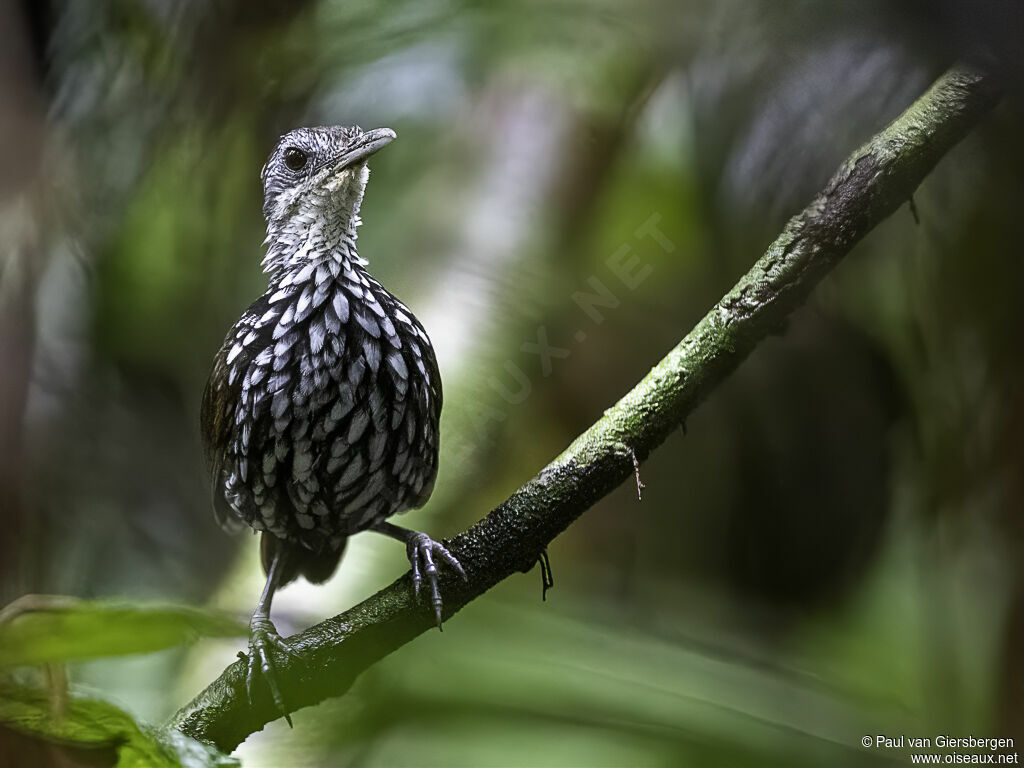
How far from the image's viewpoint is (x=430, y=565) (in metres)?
0.91

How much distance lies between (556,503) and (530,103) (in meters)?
0.43

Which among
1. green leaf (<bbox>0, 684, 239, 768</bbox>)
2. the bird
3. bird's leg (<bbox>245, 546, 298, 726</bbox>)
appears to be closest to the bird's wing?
the bird

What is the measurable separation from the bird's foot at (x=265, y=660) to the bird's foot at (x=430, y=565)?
161 millimetres

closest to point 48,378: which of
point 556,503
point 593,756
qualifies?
point 556,503

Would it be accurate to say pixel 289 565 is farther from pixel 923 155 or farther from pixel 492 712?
pixel 923 155

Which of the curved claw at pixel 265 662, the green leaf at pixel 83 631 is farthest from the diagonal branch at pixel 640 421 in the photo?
the green leaf at pixel 83 631

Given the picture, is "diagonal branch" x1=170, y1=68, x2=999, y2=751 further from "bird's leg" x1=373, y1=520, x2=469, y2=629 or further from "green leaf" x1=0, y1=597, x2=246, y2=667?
"green leaf" x1=0, y1=597, x2=246, y2=667

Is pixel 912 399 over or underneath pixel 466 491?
over

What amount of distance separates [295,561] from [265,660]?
13 centimetres

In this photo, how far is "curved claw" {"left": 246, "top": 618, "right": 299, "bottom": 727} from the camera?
89 cm

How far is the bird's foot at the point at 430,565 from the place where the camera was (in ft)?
2.97

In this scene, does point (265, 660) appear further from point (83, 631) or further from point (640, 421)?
point (640, 421)

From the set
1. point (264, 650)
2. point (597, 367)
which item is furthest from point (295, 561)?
point (597, 367)

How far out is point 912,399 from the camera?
0.85 m
